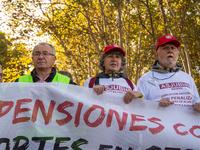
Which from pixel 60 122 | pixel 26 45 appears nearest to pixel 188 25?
pixel 26 45

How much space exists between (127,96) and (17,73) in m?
10.8

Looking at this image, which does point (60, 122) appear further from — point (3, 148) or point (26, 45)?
point (26, 45)

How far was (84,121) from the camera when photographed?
2471 mm

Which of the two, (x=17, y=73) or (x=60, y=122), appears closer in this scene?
(x=60, y=122)

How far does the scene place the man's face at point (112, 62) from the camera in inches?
129

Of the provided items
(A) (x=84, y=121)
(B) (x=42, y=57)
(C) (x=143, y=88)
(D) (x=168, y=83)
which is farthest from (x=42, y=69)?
(D) (x=168, y=83)

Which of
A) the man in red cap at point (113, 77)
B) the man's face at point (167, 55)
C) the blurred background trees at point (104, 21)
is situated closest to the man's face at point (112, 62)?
the man in red cap at point (113, 77)

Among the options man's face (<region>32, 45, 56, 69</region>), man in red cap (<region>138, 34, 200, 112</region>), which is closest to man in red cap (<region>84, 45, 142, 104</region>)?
man in red cap (<region>138, 34, 200, 112</region>)

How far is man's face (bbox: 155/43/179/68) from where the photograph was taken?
3.15m

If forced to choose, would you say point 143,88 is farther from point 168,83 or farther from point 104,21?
point 104,21

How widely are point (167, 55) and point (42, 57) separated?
1.66 metres

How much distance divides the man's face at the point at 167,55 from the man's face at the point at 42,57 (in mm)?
1479

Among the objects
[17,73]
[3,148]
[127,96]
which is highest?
[17,73]

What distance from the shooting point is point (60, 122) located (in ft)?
8.00
